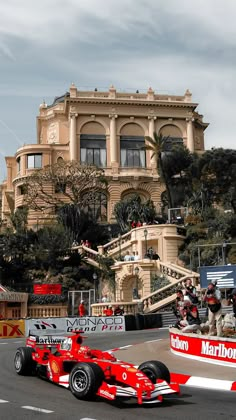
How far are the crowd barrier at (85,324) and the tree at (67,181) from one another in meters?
29.8

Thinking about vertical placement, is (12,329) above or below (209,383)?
above

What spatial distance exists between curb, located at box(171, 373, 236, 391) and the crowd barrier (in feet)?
45.0

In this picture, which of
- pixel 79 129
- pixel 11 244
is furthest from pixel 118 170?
pixel 11 244

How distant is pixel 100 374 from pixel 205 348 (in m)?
6.44

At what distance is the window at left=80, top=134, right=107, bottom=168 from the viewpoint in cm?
7438

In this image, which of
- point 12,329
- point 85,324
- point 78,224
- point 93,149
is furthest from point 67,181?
point 12,329

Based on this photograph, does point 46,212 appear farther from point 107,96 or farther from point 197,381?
point 197,381

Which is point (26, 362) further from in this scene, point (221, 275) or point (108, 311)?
point (108, 311)

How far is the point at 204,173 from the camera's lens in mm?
59219

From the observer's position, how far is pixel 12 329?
85.1 ft

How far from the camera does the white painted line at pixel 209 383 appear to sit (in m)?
11.9

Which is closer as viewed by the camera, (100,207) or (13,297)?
(13,297)

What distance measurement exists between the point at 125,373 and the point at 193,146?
6967 centimetres

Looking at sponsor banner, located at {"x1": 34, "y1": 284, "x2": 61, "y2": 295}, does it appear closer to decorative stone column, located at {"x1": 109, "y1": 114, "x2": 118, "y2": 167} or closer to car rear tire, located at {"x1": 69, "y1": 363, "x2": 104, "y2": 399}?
car rear tire, located at {"x1": 69, "y1": 363, "x2": 104, "y2": 399}
